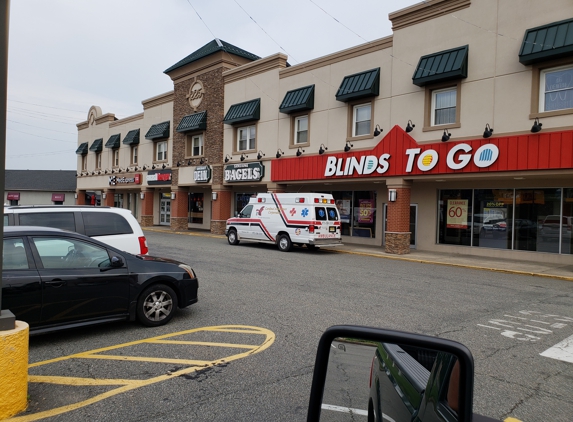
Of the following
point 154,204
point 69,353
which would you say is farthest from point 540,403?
point 154,204

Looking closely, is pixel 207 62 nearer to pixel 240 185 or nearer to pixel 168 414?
pixel 240 185

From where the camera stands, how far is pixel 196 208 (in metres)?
33.4

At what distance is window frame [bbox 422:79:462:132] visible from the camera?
1675 cm

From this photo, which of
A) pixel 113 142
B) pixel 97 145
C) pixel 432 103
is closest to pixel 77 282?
pixel 432 103

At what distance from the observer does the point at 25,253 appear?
591cm

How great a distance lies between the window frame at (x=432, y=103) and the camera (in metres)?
16.8

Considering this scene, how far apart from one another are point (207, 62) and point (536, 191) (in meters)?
21.2

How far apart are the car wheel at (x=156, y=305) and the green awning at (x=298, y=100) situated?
53.4 ft

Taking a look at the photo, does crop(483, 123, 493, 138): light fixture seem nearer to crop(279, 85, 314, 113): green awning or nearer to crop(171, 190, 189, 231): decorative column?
crop(279, 85, 314, 113): green awning

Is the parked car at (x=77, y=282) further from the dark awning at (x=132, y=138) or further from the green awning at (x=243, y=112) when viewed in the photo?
the dark awning at (x=132, y=138)

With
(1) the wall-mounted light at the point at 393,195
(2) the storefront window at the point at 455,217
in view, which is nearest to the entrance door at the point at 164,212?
(1) the wall-mounted light at the point at 393,195

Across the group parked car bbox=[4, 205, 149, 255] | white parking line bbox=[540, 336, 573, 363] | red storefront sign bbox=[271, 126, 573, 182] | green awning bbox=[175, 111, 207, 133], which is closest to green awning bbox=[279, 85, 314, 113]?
red storefront sign bbox=[271, 126, 573, 182]

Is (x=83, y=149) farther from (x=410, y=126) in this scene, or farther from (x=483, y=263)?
(x=483, y=263)

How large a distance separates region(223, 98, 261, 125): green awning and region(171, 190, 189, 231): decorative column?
302 inches
